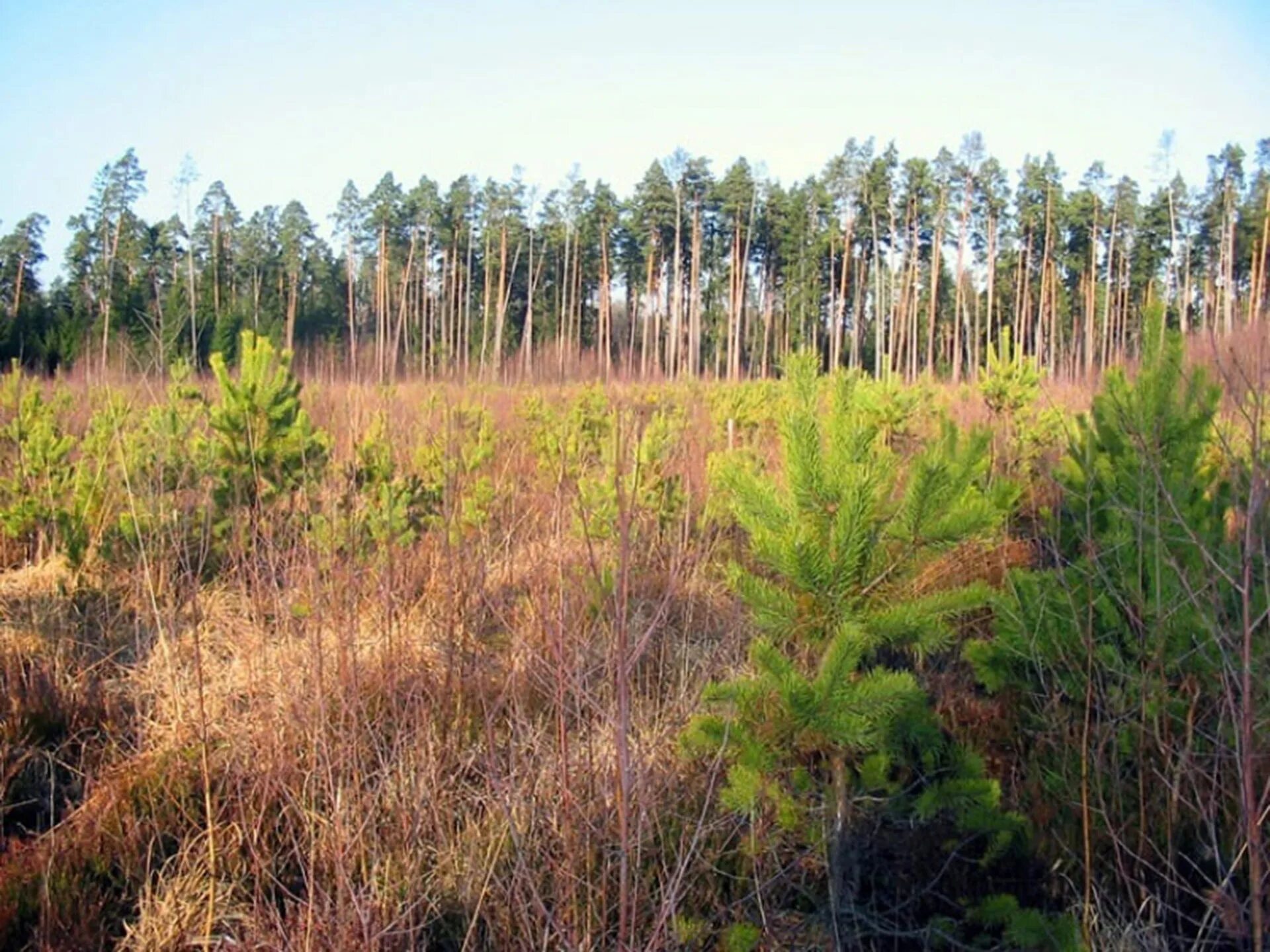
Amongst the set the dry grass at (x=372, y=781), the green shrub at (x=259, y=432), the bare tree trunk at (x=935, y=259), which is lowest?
the dry grass at (x=372, y=781)

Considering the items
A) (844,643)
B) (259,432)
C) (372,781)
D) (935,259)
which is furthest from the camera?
(935,259)

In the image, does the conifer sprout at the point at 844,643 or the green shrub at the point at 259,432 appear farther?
the green shrub at the point at 259,432

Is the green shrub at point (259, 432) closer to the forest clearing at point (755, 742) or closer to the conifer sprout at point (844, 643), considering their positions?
the forest clearing at point (755, 742)

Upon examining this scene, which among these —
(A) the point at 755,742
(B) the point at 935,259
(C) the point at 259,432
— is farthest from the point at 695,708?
(B) the point at 935,259

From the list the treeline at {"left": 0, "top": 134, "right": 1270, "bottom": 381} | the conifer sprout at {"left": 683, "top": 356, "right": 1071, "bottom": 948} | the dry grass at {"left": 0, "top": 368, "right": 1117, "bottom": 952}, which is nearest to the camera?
the dry grass at {"left": 0, "top": 368, "right": 1117, "bottom": 952}

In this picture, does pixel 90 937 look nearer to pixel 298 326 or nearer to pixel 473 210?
pixel 473 210

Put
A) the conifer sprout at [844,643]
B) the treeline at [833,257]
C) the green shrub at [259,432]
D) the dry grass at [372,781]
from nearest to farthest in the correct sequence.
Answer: the dry grass at [372,781]
the conifer sprout at [844,643]
the green shrub at [259,432]
the treeline at [833,257]

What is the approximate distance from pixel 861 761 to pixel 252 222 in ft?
135

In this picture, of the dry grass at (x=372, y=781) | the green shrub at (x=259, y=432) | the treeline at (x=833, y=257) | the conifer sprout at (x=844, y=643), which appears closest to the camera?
the dry grass at (x=372, y=781)

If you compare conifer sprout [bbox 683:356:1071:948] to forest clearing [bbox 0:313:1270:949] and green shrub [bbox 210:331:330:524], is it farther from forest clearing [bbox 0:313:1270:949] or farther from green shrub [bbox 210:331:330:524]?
green shrub [bbox 210:331:330:524]

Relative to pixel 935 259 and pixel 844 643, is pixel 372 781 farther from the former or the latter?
pixel 935 259

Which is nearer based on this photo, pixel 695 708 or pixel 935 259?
pixel 695 708

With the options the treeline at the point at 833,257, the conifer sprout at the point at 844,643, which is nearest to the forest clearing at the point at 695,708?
the conifer sprout at the point at 844,643

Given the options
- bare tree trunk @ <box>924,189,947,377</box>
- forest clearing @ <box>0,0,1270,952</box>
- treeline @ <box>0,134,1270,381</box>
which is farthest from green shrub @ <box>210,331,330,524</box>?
bare tree trunk @ <box>924,189,947,377</box>
